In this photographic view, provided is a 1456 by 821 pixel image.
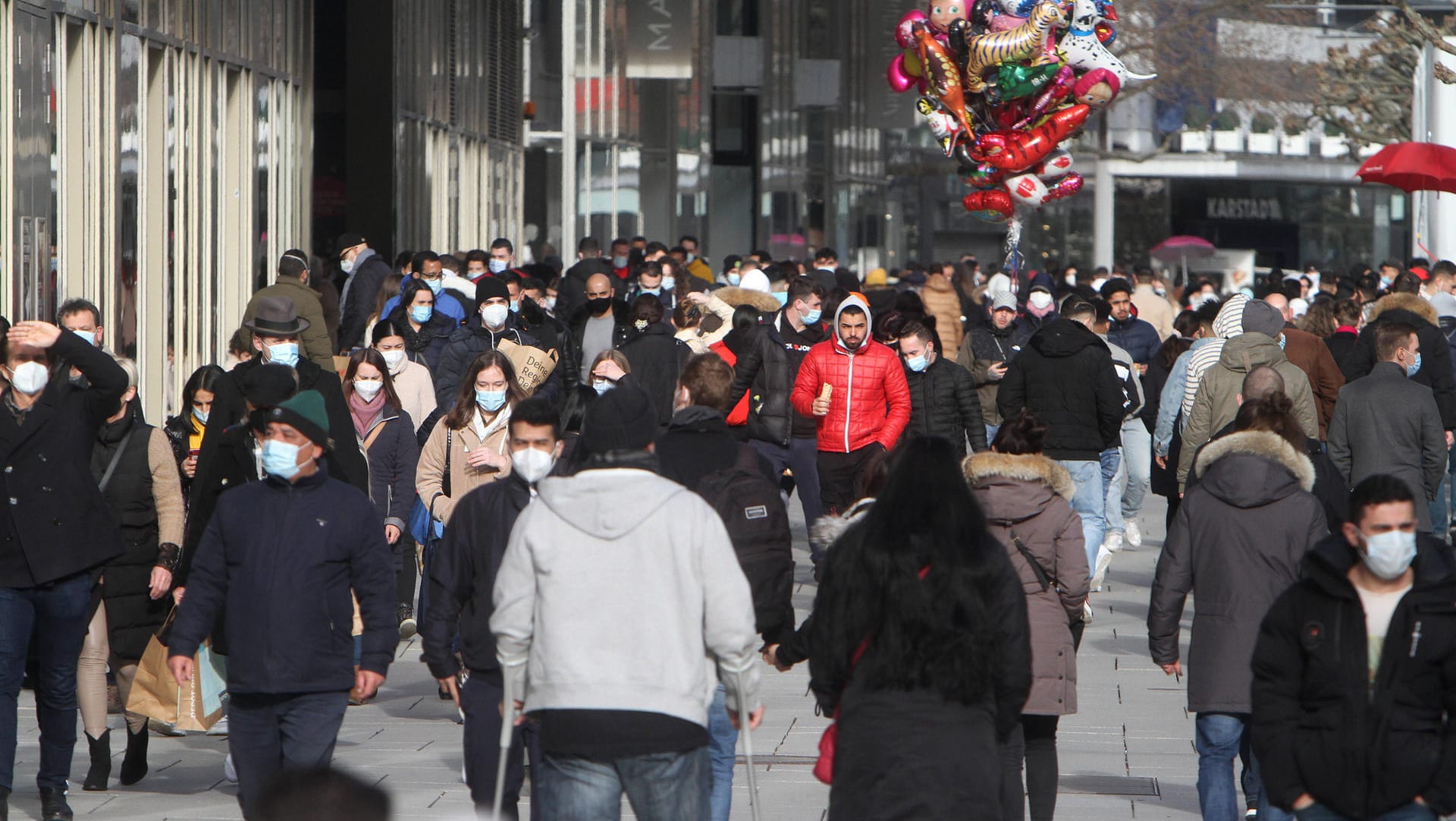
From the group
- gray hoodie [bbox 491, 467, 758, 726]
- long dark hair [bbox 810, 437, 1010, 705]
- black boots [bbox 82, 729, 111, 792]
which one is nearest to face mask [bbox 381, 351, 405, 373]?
black boots [bbox 82, 729, 111, 792]

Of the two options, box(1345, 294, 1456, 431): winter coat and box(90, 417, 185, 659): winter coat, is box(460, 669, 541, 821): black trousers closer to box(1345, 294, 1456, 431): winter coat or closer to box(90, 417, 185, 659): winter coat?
box(90, 417, 185, 659): winter coat

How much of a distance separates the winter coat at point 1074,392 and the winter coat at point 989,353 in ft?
5.90

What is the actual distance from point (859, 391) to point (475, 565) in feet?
18.3

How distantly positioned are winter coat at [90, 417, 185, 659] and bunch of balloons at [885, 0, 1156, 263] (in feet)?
39.4

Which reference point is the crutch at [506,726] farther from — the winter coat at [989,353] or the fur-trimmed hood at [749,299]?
the fur-trimmed hood at [749,299]

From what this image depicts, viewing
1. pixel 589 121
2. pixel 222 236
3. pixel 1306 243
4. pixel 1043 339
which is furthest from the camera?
pixel 1306 243

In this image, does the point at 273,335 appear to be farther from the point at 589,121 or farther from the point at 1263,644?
the point at 589,121

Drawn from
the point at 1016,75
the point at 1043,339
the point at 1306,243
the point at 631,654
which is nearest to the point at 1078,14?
the point at 1016,75

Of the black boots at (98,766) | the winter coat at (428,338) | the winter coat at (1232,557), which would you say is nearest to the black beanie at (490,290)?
the winter coat at (428,338)

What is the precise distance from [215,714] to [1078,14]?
13.2m

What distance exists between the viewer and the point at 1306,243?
Answer: 78625mm

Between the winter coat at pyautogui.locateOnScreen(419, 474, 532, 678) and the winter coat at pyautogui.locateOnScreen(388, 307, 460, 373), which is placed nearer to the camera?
the winter coat at pyautogui.locateOnScreen(419, 474, 532, 678)

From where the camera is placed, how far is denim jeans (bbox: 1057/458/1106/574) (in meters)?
12.4

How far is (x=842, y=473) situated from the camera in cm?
1209
